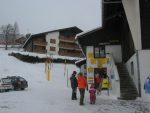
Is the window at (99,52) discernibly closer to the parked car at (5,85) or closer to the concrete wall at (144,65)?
the parked car at (5,85)

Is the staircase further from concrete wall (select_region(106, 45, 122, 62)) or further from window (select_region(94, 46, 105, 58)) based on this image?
window (select_region(94, 46, 105, 58))

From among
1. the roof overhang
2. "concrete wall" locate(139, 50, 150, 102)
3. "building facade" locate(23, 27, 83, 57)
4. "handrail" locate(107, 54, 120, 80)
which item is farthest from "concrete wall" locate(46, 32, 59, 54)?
"concrete wall" locate(139, 50, 150, 102)

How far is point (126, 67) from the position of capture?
1008 inches

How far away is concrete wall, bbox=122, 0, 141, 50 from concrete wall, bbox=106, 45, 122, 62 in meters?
9.75

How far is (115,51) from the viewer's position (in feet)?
97.7

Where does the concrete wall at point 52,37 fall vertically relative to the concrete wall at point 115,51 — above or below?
above

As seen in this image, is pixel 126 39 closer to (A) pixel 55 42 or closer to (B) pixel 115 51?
(B) pixel 115 51

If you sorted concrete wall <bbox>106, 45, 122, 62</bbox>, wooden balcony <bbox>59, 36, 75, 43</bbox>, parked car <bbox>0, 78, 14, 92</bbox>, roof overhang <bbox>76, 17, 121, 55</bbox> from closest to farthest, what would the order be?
parked car <bbox>0, 78, 14, 92</bbox>, concrete wall <bbox>106, 45, 122, 62</bbox>, roof overhang <bbox>76, 17, 121, 55</bbox>, wooden balcony <bbox>59, 36, 75, 43</bbox>

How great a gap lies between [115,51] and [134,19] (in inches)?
419

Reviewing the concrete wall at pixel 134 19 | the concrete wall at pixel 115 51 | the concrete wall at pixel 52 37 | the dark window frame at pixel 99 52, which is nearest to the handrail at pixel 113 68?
the concrete wall at pixel 115 51

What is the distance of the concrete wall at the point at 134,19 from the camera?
1835cm

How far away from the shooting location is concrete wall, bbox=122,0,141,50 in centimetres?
Answer: 1835

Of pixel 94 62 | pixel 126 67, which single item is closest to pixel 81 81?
pixel 126 67

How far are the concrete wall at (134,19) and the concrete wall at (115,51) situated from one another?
9753mm
